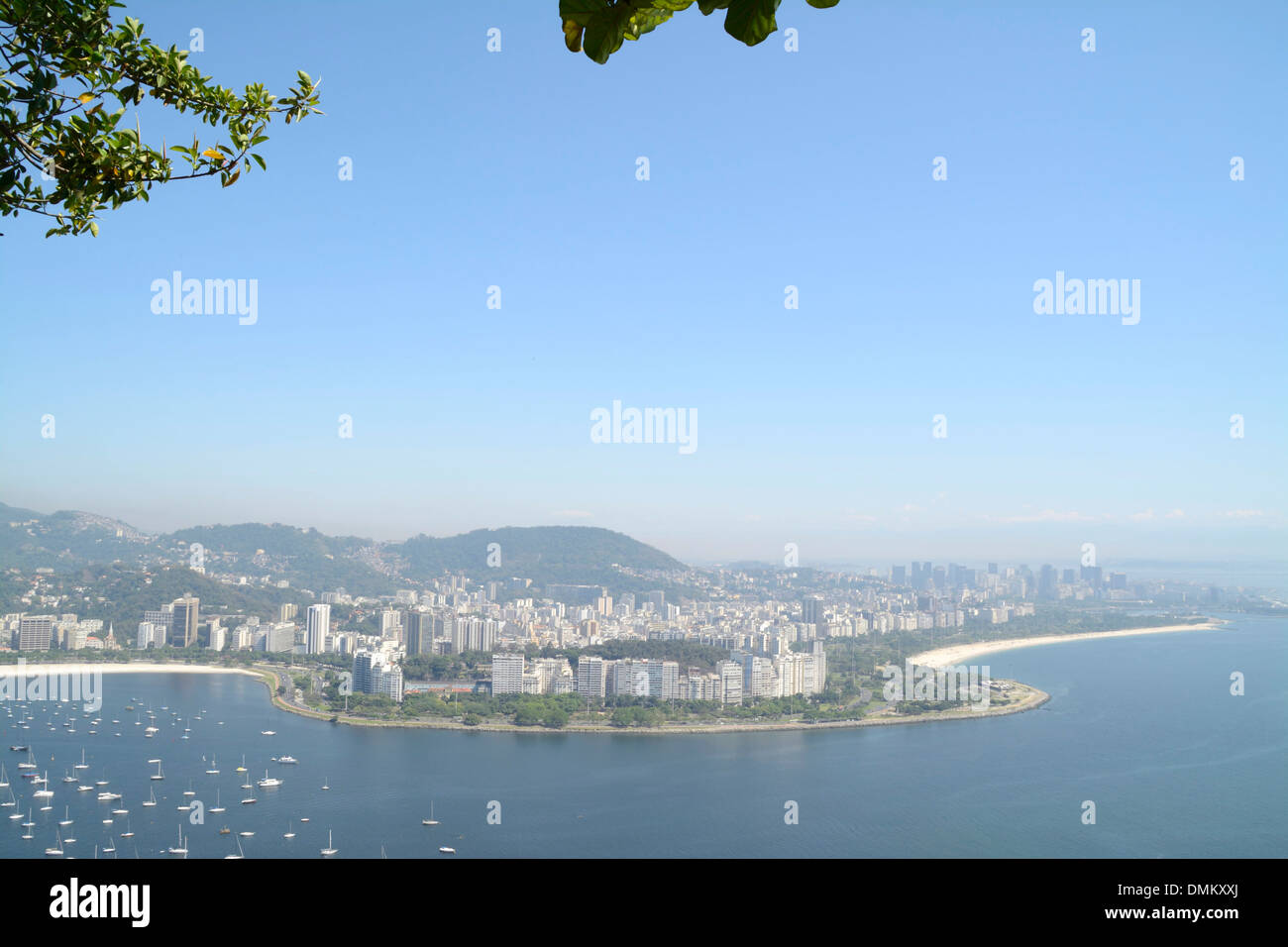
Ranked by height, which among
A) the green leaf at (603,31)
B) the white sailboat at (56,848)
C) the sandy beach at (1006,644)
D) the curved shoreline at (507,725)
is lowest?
the sandy beach at (1006,644)

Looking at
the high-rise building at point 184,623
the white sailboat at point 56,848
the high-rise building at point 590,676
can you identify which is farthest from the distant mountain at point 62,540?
the white sailboat at point 56,848

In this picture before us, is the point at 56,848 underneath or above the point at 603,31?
underneath

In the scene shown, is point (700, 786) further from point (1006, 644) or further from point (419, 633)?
point (1006, 644)

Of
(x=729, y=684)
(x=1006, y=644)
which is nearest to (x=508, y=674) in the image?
(x=729, y=684)

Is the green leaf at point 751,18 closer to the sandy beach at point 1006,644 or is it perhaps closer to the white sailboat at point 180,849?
the white sailboat at point 180,849
